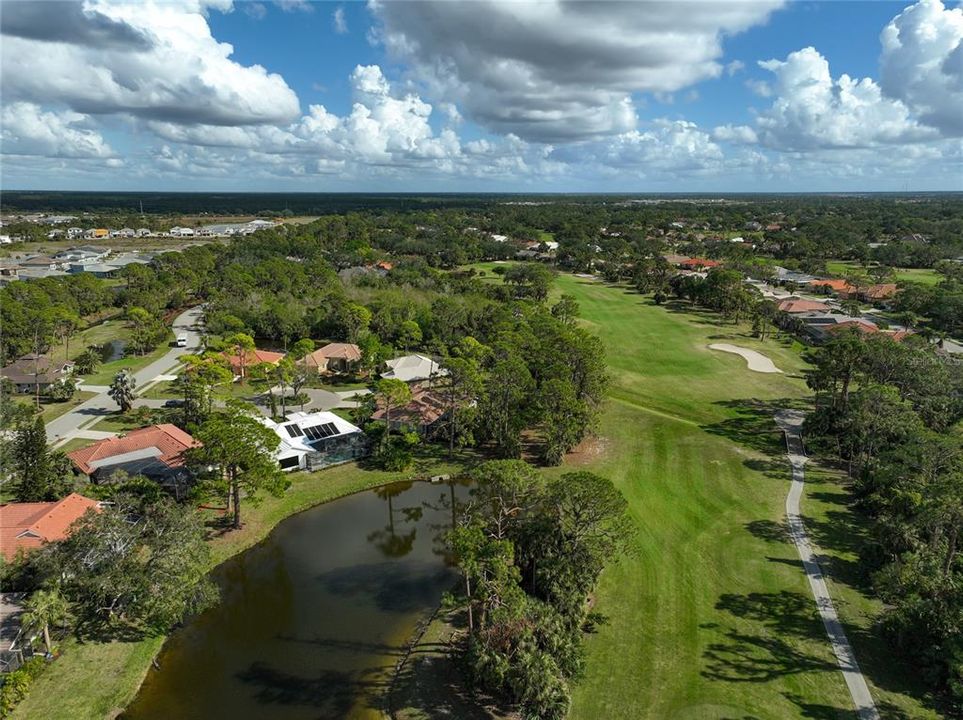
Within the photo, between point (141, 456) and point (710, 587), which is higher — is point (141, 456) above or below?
above

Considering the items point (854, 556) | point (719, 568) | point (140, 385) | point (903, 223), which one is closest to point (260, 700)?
point (719, 568)

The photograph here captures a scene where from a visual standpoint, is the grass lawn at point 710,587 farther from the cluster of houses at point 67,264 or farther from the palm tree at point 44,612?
the cluster of houses at point 67,264

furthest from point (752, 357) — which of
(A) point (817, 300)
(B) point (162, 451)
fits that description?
(B) point (162, 451)

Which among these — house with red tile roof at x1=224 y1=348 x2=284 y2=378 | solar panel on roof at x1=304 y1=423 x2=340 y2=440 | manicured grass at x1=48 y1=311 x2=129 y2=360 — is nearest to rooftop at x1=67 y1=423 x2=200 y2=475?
solar panel on roof at x1=304 y1=423 x2=340 y2=440

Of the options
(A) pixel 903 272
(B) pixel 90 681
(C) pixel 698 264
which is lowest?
(B) pixel 90 681

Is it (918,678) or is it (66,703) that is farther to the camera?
(918,678)

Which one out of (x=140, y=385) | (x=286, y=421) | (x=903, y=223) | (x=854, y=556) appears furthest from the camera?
(x=903, y=223)

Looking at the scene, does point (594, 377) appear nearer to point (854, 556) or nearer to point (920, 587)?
point (854, 556)

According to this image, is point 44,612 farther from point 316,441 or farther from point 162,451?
point 316,441
